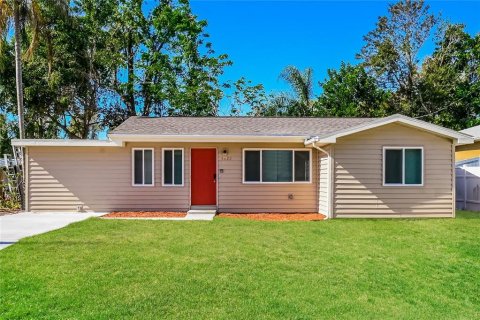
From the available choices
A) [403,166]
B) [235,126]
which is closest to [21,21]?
[235,126]

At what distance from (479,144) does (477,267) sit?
9511mm

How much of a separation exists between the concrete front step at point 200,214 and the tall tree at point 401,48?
55.5ft

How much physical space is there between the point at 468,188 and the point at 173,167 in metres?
9.78

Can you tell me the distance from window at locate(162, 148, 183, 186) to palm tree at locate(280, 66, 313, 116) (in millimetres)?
13012

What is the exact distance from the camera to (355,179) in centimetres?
1041

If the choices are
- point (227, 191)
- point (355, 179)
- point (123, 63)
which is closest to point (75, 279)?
point (227, 191)

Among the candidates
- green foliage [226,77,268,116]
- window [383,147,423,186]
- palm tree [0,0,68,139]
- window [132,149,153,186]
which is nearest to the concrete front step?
window [132,149,153,186]

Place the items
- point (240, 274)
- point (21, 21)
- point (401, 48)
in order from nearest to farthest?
1. point (240, 274)
2. point (21, 21)
3. point (401, 48)

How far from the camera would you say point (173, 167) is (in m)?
11.7

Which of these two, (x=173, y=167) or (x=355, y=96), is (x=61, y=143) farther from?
(x=355, y=96)

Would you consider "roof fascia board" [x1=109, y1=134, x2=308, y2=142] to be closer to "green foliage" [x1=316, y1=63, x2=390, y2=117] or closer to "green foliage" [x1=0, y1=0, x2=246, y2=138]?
"green foliage" [x1=0, y1=0, x2=246, y2=138]

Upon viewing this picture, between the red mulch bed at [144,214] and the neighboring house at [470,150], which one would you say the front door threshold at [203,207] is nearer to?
the red mulch bed at [144,214]

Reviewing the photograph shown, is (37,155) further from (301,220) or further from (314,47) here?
(314,47)

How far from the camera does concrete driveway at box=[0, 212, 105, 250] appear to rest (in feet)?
24.4
